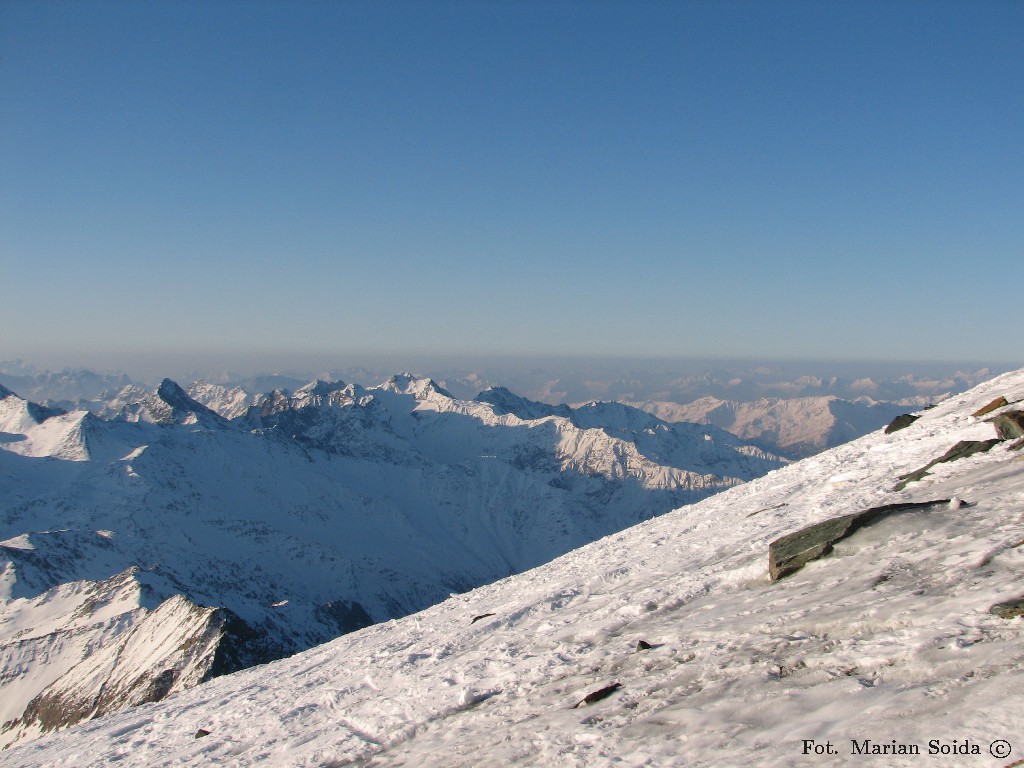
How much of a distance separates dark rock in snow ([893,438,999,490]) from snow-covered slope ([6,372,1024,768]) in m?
0.47

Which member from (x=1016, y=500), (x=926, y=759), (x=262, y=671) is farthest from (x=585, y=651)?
(x=262, y=671)

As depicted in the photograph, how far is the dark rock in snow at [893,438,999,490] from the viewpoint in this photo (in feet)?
62.5

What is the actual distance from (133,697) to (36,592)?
101 meters

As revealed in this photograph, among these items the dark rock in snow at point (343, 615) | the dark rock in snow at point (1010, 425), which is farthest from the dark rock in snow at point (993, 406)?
the dark rock in snow at point (343, 615)

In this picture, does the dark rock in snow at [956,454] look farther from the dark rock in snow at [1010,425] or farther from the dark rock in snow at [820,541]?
the dark rock in snow at [820,541]

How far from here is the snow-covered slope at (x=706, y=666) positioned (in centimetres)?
880

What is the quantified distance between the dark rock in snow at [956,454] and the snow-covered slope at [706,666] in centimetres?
47

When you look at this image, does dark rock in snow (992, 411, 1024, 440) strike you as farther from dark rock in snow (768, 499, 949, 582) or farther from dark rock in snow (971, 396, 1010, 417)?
dark rock in snow (768, 499, 949, 582)

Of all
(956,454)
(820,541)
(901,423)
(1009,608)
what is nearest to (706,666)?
(1009,608)

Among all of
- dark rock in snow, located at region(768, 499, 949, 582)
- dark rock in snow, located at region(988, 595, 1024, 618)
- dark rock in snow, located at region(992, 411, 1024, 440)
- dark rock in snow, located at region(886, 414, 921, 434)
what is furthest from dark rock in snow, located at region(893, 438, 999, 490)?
dark rock in snow, located at region(886, 414, 921, 434)

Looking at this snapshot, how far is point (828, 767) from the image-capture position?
7.90 metres

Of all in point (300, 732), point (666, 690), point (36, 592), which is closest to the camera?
point (666, 690)

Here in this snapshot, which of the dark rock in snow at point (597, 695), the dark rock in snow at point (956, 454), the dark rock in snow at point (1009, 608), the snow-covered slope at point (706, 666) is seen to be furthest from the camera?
the dark rock in snow at point (956, 454)

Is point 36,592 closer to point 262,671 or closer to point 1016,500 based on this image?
point 262,671
